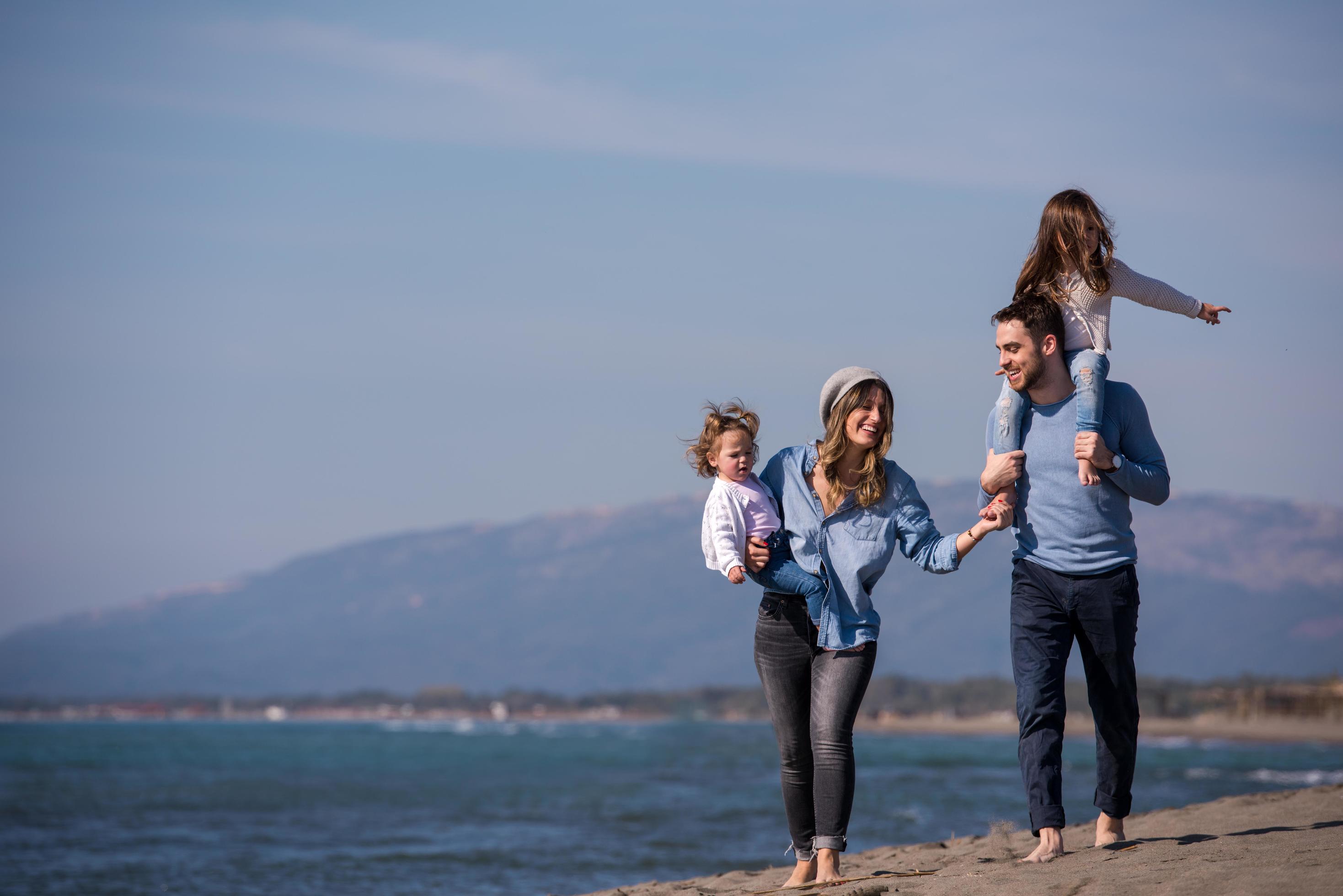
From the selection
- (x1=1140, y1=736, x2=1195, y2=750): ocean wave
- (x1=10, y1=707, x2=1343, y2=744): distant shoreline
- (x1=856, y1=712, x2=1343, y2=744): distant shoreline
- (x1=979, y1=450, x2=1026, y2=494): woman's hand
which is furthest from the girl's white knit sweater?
(x1=1140, y1=736, x2=1195, y2=750): ocean wave

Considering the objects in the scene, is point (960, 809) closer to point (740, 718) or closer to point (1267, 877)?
point (1267, 877)

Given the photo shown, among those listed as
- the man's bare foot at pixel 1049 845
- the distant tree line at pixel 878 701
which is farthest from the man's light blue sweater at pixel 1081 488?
the distant tree line at pixel 878 701

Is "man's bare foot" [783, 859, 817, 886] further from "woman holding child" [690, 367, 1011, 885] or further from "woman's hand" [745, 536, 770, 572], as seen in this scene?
"woman's hand" [745, 536, 770, 572]

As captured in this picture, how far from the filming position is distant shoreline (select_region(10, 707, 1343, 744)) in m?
61.9

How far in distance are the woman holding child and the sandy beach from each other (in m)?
0.39

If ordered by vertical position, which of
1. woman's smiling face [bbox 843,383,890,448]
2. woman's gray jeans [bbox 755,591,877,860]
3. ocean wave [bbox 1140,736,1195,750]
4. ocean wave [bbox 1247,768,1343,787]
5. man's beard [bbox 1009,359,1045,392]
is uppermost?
man's beard [bbox 1009,359,1045,392]

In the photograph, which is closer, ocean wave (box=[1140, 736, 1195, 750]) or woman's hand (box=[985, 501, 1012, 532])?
woman's hand (box=[985, 501, 1012, 532])

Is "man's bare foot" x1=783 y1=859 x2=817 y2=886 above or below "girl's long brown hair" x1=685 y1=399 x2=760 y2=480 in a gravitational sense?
below

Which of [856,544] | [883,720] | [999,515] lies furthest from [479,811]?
[883,720]

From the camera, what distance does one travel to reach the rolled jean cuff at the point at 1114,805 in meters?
4.86

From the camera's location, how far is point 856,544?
468cm

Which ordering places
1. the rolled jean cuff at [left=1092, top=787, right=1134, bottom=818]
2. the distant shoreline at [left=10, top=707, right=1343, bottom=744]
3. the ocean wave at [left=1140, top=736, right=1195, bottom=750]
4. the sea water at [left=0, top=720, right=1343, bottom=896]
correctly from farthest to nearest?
the distant shoreline at [left=10, top=707, right=1343, bottom=744] < the ocean wave at [left=1140, top=736, right=1195, bottom=750] < the sea water at [left=0, top=720, right=1343, bottom=896] < the rolled jean cuff at [left=1092, top=787, right=1134, bottom=818]

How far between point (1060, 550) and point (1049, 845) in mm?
1055

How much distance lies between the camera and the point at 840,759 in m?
4.65
